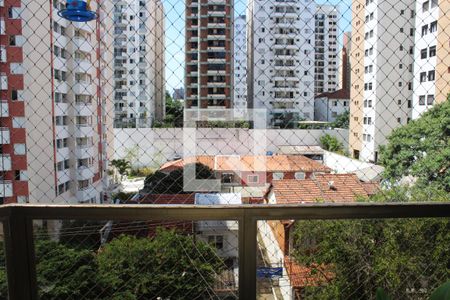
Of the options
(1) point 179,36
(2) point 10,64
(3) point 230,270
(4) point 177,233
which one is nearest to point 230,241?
(3) point 230,270

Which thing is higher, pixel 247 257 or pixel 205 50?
pixel 205 50

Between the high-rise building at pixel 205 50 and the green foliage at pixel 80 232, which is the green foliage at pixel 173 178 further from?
the green foliage at pixel 80 232

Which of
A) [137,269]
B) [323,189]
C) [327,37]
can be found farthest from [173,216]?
[323,189]

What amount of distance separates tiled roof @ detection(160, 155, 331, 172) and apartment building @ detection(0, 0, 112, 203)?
143 cm

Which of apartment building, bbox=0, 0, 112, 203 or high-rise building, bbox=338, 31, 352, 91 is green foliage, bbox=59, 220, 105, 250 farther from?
apartment building, bbox=0, 0, 112, 203

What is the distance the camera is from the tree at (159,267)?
1.22m

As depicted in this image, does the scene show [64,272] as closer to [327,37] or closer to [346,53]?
[346,53]

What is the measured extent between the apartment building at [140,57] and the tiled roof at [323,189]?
1578 mm

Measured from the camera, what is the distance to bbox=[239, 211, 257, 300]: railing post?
96 centimetres

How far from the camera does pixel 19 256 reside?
0.97 m

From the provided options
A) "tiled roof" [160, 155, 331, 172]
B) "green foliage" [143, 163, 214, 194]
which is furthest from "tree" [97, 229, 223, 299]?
"tiled roof" [160, 155, 331, 172]

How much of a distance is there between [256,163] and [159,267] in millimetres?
6031

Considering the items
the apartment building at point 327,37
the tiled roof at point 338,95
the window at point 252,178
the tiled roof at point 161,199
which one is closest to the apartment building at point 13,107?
the tiled roof at point 161,199

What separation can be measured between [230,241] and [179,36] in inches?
36.0
